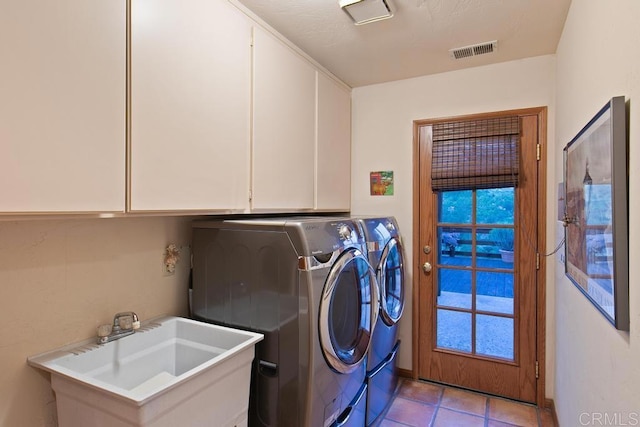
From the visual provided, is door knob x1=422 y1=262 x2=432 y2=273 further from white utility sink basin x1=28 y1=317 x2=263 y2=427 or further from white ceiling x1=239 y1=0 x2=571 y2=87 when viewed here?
white utility sink basin x1=28 y1=317 x2=263 y2=427

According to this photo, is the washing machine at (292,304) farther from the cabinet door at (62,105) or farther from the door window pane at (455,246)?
the door window pane at (455,246)

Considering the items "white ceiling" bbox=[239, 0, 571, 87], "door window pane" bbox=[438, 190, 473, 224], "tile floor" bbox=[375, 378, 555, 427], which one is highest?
"white ceiling" bbox=[239, 0, 571, 87]

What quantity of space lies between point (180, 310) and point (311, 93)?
1.54 m

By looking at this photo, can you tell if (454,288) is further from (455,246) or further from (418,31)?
(418,31)

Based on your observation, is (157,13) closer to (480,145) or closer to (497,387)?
(480,145)

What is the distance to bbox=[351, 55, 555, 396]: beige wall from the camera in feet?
7.86

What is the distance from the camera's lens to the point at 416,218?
2.76 m

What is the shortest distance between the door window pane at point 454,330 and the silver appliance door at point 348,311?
955mm

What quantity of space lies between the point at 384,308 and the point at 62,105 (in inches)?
74.9

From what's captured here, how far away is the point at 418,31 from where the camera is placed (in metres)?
2.04

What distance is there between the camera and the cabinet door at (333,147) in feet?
8.10

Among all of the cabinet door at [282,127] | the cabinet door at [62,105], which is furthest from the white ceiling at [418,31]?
the cabinet door at [62,105]

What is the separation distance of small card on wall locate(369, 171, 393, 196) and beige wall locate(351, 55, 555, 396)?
0.12ft
